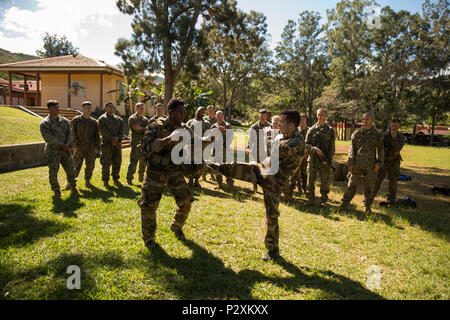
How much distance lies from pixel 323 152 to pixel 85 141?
6.57 metres

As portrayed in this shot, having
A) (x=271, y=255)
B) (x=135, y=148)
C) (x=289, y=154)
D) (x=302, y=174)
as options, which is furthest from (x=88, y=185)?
(x=302, y=174)

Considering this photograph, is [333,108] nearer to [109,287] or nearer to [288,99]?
[288,99]

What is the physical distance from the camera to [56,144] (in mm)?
6090

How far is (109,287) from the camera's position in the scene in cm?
321

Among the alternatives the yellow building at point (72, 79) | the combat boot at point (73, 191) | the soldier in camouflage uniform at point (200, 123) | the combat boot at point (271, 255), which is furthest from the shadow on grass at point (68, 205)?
the yellow building at point (72, 79)

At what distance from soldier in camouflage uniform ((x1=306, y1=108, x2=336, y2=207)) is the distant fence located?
379 inches

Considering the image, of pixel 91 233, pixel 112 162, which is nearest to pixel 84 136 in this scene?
pixel 112 162

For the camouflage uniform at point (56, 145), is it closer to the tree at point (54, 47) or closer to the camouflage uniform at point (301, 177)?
the camouflage uniform at point (301, 177)

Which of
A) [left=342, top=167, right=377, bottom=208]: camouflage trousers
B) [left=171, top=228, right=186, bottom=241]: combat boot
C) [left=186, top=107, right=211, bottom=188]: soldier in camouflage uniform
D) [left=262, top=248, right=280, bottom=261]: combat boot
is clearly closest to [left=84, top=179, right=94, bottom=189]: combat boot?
[left=186, top=107, right=211, bottom=188]: soldier in camouflage uniform

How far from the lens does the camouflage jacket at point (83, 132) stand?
7.20 m

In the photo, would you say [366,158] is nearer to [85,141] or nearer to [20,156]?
[85,141]

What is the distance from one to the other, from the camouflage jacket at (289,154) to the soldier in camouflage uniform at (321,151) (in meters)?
3.13

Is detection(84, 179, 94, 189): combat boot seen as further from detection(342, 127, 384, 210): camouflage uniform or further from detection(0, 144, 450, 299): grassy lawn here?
detection(342, 127, 384, 210): camouflage uniform

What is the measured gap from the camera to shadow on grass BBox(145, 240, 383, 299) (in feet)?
10.8
